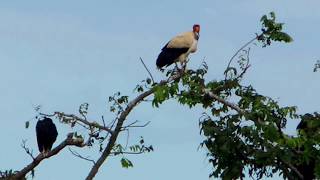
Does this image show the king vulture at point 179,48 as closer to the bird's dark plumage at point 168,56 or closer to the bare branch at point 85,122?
the bird's dark plumage at point 168,56

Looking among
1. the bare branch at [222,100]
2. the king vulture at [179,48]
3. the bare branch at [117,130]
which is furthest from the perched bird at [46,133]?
the bare branch at [222,100]

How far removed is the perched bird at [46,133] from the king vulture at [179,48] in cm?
211

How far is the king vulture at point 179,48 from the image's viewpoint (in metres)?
12.1

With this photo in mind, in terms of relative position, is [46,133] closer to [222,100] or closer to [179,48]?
[179,48]

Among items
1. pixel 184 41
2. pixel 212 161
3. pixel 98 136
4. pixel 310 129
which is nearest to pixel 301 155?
pixel 310 129

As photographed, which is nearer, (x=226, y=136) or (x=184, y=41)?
(x=226, y=136)

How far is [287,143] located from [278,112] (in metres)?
0.75

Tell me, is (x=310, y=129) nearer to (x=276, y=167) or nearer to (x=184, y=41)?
(x=276, y=167)

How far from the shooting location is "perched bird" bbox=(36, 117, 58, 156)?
12750 mm

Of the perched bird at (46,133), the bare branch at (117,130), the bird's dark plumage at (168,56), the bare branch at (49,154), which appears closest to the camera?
the bare branch at (117,130)

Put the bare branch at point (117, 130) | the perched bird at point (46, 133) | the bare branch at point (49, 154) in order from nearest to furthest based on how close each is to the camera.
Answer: the bare branch at point (117, 130), the bare branch at point (49, 154), the perched bird at point (46, 133)

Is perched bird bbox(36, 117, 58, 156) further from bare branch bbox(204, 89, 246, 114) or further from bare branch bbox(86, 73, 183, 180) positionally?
bare branch bbox(204, 89, 246, 114)

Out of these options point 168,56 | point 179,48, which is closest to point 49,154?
point 168,56

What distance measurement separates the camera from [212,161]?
994 cm
